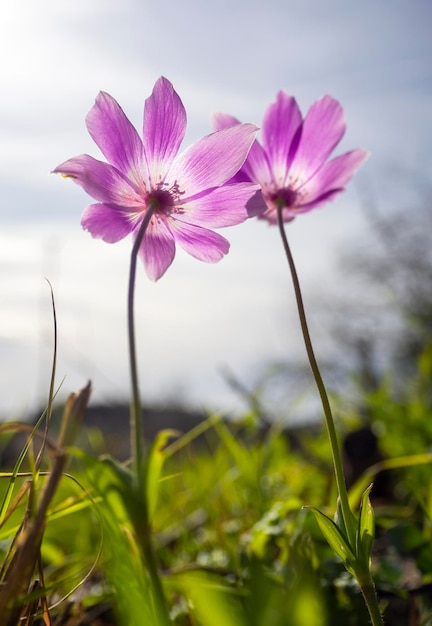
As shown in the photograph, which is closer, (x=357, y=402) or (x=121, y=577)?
(x=121, y=577)

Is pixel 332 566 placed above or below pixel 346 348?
below

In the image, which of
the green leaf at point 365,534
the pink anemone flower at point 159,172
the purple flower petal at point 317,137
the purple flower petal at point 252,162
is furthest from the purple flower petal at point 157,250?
the green leaf at point 365,534

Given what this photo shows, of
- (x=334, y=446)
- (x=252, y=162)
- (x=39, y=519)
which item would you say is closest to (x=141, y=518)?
(x=39, y=519)

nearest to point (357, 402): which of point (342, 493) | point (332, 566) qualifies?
point (332, 566)

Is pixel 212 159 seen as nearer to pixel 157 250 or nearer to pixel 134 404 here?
pixel 157 250

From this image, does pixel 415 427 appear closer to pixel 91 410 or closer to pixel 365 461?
→ pixel 365 461

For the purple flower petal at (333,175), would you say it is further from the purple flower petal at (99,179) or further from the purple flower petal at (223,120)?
the purple flower petal at (99,179)

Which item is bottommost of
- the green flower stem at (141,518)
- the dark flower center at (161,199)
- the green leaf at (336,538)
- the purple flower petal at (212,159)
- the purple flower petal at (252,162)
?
the green leaf at (336,538)
